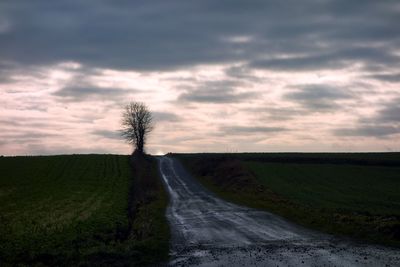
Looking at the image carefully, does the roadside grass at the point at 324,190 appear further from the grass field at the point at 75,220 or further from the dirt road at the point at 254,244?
the grass field at the point at 75,220

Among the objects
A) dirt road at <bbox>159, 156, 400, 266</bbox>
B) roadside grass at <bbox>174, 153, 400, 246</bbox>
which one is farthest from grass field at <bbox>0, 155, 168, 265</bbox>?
roadside grass at <bbox>174, 153, 400, 246</bbox>

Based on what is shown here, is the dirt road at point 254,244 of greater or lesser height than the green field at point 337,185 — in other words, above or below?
below

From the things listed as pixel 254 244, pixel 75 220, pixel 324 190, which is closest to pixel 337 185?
pixel 324 190

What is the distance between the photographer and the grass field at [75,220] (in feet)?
66.6

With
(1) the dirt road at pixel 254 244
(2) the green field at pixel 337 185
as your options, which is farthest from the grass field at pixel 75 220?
(2) the green field at pixel 337 185

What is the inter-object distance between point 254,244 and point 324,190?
32.1 meters

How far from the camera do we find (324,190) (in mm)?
51938

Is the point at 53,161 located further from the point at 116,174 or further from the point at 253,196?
the point at 253,196

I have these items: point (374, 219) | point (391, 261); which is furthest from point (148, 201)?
point (391, 261)

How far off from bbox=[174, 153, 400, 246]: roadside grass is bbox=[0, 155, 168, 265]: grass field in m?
9.05

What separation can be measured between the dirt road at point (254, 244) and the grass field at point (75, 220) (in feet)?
4.53

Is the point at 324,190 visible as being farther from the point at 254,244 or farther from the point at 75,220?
the point at 254,244

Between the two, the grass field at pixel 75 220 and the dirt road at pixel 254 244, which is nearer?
the dirt road at pixel 254 244

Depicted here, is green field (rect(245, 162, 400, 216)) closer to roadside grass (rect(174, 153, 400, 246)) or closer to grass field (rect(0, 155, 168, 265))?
roadside grass (rect(174, 153, 400, 246))
